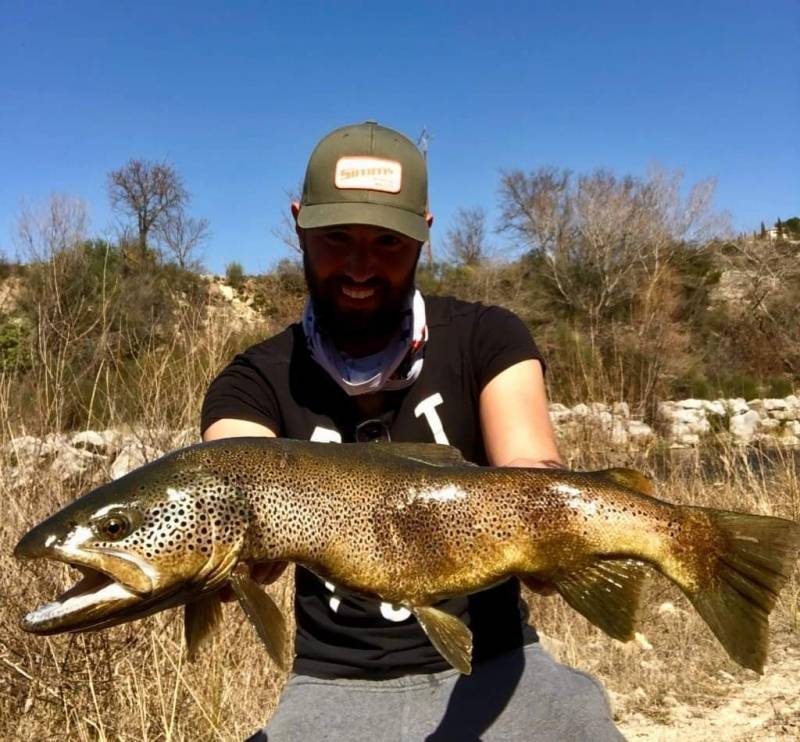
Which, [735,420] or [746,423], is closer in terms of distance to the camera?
[735,420]

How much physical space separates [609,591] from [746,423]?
2002 cm

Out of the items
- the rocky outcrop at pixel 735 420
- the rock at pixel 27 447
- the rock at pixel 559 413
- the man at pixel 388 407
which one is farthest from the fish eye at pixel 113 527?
the rocky outcrop at pixel 735 420

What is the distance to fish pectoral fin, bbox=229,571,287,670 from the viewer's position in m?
1.93

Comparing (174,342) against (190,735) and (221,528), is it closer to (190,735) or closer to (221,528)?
(190,735)

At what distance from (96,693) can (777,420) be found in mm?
21909

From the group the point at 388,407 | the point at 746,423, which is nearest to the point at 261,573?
the point at 388,407

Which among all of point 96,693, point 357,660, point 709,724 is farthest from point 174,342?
point 709,724

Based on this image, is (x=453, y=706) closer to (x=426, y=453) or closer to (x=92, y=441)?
(x=426, y=453)

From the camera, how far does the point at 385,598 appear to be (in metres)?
2.07

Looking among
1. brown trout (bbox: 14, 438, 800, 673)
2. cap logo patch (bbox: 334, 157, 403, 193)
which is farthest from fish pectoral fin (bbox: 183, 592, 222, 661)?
cap logo patch (bbox: 334, 157, 403, 193)

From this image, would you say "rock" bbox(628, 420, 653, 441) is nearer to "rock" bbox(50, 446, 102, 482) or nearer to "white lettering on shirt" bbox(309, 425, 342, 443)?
"rock" bbox(50, 446, 102, 482)

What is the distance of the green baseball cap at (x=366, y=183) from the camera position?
9.48ft

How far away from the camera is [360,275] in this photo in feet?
9.80

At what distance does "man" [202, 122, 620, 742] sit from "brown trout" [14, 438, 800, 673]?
18.0 inches
